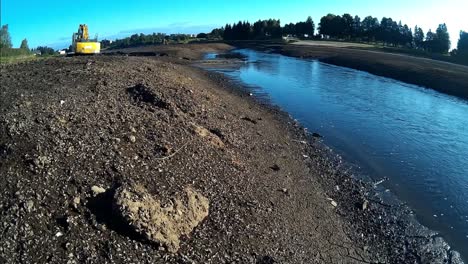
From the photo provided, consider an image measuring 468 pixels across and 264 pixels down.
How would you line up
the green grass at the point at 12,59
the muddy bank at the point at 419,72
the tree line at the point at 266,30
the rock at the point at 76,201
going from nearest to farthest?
the rock at the point at 76,201, the green grass at the point at 12,59, the muddy bank at the point at 419,72, the tree line at the point at 266,30

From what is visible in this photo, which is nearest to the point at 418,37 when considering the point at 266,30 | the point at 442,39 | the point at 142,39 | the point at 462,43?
the point at 442,39

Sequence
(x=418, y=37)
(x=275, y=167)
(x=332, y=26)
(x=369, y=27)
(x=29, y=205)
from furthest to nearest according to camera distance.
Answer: (x=332, y=26), (x=369, y=27), (x=418, y=37), (x=275, y=167), (x=29, y=205)

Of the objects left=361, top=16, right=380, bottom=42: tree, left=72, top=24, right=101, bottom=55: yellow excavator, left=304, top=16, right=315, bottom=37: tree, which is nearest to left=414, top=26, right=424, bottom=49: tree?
left=361, top=16, right=380, bottom=42: tree

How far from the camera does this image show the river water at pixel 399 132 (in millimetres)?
13250

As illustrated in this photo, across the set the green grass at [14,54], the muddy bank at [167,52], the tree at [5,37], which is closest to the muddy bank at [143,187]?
the green grass at [14,54]

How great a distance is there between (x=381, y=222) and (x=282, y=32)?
121 meters

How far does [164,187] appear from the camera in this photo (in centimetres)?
984

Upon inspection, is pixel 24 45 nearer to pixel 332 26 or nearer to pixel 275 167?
pixel 275 167

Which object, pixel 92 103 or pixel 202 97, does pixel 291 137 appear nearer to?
pixel 202 97

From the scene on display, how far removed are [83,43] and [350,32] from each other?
96806 millimetres

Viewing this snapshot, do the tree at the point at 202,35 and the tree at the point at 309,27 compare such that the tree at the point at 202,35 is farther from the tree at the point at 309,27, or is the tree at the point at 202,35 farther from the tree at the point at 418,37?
the tree at the point at 418,37

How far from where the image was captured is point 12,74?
62.1 ft

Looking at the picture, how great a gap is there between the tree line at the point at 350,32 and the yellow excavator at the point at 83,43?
7344cm

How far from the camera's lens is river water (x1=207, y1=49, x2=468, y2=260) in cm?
1325
